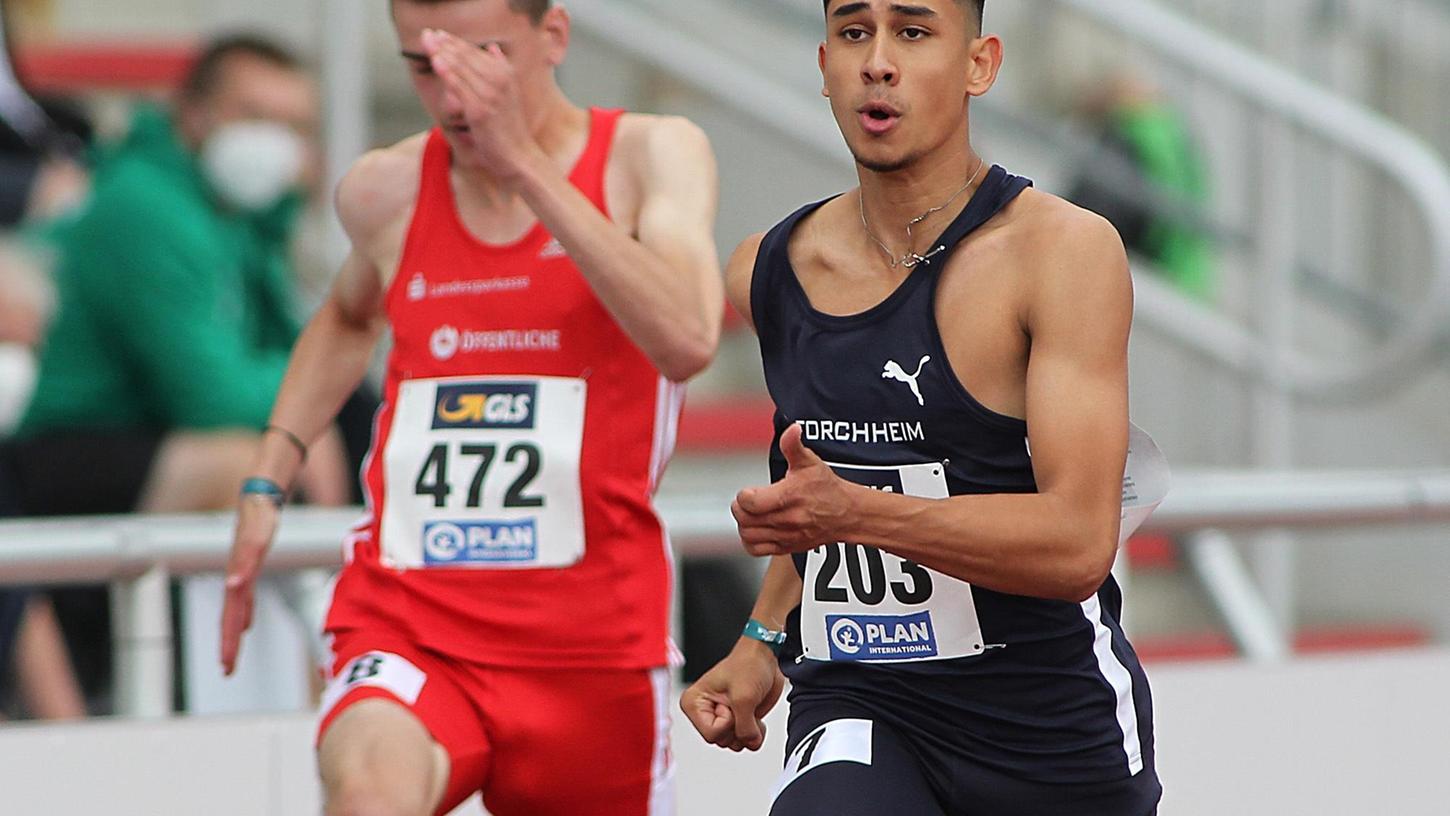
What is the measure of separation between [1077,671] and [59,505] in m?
3.31

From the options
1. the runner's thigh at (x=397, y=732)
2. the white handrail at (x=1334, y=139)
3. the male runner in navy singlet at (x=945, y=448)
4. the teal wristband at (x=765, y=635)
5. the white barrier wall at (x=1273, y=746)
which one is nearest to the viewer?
the male runner in navy singlet at (x=945, y=448)

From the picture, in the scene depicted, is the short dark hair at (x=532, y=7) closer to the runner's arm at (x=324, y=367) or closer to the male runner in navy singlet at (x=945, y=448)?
the runner's arm at (x=324, y=367)

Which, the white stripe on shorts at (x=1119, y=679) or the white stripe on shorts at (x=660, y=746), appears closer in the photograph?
the white stripe on shorts at (x=1119, y=679)

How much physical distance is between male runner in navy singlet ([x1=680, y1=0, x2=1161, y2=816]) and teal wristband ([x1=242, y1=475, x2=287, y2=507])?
3.79 ft

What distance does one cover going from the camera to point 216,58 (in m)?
5.96

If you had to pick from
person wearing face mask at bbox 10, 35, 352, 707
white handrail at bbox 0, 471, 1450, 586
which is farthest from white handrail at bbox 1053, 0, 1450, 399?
person wearing face mask at bbox 10, 35, 352, 707

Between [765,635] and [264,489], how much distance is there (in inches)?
47.3

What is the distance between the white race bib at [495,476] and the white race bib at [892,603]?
2.56 ft

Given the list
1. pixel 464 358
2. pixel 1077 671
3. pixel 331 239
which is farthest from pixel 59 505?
pixel 1077 671

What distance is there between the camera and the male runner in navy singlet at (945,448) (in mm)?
2922

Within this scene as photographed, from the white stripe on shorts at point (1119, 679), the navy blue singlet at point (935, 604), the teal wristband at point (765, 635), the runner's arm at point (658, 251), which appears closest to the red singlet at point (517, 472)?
the runner's arm at point (658, 251)

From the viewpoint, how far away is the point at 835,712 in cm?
323

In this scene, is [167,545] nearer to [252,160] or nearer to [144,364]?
[144,364]

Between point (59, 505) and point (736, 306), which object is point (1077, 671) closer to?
point (736, 306)
